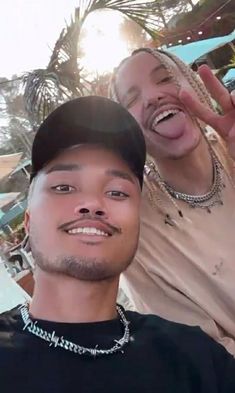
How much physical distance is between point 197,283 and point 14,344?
508mm

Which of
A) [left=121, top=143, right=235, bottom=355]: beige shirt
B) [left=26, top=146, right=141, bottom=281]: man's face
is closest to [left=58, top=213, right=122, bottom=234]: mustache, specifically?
[left=26, top=146, right=141, bottom=281]: man's face

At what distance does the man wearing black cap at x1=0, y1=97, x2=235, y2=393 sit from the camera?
2.66 feet

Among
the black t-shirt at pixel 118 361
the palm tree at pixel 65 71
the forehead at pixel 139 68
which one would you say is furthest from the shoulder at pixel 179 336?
the palm tree at pixel 65 71

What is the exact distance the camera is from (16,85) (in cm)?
275

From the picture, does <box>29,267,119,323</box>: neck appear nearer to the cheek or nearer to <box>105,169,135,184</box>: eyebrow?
the cheek

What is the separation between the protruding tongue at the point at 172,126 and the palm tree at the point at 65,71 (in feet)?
4.17

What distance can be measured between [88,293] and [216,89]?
513 mm

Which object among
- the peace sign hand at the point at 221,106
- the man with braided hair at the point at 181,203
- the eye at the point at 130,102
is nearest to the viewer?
the peace sign hand at the point at 221,106

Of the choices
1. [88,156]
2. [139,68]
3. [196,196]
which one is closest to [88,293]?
[88,156]

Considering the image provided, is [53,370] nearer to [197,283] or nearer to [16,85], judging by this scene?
[197,283]

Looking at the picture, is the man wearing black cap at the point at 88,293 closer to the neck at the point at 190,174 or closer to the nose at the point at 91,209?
the nose at the point at 91,209

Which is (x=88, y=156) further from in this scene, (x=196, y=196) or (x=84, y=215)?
(x=196, y=196)

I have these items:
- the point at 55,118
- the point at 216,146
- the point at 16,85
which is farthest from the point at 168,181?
the point at 16,85

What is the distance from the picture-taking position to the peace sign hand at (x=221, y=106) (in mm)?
1063
